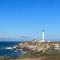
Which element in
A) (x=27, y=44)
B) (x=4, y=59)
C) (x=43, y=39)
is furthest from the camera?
(x=27, y=44)

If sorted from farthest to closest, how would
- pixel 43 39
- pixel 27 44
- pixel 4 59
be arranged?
1. pixel 27 44
2. pixel 43 39
3. pixel 4 59

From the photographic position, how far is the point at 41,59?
56.6ft

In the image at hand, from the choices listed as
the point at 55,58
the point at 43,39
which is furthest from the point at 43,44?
the point at 55,58

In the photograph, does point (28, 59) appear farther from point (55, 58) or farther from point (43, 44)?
point (43, 44)

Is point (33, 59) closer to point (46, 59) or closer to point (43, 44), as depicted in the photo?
point (46, 59)

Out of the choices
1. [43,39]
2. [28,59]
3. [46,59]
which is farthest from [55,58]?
[43,39]

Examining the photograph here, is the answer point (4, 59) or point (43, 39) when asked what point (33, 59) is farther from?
point (43, 39)

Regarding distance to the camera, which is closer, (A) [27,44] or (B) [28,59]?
(B) [28,59]

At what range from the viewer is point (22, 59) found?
56.6 feet

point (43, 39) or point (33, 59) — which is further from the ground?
point (43, 39)

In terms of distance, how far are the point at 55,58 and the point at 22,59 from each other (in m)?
2.32

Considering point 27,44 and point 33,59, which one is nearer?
point 33,59

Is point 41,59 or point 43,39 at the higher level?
point 43,39

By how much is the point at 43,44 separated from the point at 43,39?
966mm
